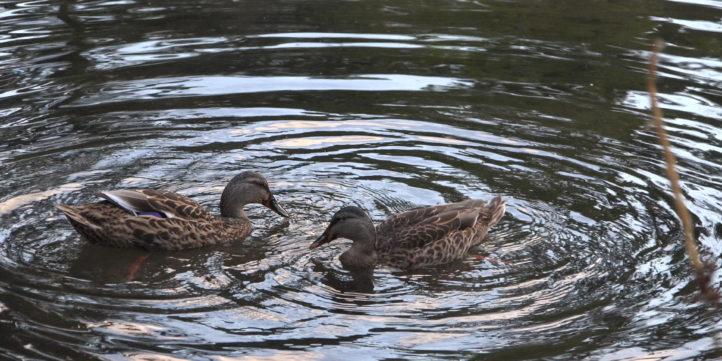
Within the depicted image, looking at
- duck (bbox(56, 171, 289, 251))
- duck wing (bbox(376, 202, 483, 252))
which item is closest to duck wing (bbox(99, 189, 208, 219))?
duck (bbox(56, 171, 289, 251))

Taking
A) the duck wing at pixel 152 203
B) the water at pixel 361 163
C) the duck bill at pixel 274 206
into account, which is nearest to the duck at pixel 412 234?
the water at pixel 361 163

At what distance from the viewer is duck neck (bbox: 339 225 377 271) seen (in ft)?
26.5

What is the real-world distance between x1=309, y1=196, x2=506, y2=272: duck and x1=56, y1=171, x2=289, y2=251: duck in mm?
1009

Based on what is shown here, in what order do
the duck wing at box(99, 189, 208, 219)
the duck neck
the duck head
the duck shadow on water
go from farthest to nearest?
the duck head → the duck wing at box(99, 189, 208, 219) → the duck neck → the duck shadow on water

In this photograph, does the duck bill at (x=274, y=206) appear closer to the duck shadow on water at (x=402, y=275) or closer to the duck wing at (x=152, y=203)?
the duck wing at (x=152, y=203)

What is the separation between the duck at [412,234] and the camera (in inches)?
319

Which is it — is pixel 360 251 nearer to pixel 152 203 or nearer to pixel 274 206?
pixel 274 206

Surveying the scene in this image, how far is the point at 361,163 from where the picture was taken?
33.4 feet

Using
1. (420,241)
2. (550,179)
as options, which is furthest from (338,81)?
(420,241)

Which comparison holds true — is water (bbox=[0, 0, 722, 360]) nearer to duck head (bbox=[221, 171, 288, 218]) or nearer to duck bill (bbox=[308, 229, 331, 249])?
duck bill (bbox=[308, 229, 331, 249])

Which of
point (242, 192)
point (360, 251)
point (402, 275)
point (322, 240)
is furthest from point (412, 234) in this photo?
point (242, 192)

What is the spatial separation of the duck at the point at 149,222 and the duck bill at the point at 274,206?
1.36ft

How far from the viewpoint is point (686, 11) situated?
15.7 metres

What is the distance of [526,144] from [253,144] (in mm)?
3124
